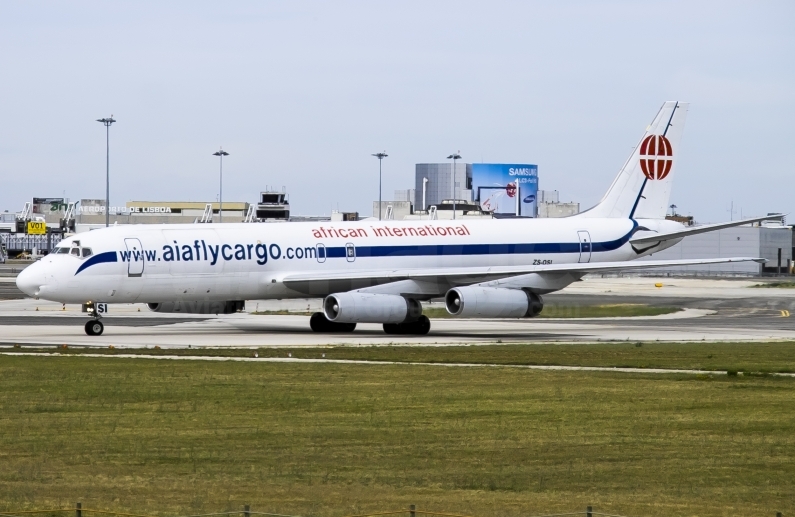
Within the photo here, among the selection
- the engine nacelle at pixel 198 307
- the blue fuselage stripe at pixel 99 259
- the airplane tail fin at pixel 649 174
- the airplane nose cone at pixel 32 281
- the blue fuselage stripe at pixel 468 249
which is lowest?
the engine nacelle at pixel 198 307

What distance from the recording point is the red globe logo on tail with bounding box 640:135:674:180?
59.2m

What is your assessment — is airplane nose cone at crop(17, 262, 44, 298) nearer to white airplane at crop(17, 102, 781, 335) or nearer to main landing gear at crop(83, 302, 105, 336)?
white airplane at crop(17, 102, 781, 335)

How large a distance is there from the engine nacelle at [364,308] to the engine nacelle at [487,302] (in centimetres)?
186

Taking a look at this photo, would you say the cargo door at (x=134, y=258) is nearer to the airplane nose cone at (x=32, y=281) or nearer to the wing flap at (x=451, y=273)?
the airplane nose cone at (x=32, y=281)

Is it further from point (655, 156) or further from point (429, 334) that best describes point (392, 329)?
point (655, 156)

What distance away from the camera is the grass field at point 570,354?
35.2 m

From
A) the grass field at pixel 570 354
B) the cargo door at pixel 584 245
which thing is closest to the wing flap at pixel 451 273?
the cargo door at pixel 584 245

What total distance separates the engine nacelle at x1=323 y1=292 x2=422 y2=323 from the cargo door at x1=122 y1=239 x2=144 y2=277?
265 inches

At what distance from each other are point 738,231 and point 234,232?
82.9m

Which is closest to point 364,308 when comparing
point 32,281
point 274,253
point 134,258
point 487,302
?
point 274,253

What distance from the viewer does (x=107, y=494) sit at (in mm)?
16094

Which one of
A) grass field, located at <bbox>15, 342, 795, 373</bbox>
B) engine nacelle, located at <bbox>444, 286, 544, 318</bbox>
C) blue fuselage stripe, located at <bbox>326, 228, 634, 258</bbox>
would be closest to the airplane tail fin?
blue fuselage stripe, located at <bbox>326, 228, 634, 258</bbox>

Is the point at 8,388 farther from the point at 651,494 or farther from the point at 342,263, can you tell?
the point at 342,263

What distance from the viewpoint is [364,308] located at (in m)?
46.0
